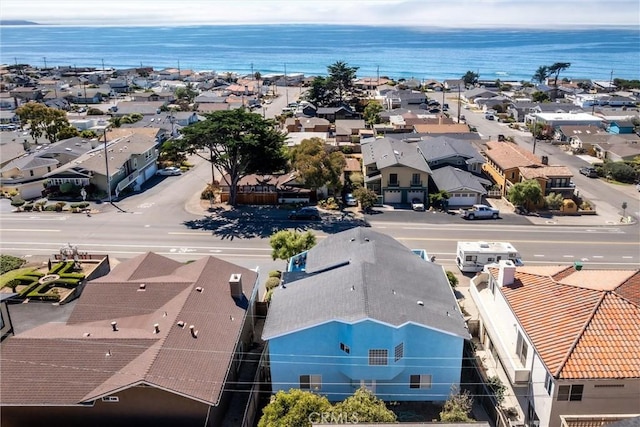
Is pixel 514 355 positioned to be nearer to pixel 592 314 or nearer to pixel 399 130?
pixel 592 314

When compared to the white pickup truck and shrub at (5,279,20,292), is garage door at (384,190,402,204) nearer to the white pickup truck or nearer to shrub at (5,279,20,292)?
the white pickup truck

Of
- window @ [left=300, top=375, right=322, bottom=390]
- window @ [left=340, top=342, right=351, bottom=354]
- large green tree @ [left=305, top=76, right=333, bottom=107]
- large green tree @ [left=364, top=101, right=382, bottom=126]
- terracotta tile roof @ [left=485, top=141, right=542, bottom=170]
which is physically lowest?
window @ [left=300, top=375, right=322, bottom=390]

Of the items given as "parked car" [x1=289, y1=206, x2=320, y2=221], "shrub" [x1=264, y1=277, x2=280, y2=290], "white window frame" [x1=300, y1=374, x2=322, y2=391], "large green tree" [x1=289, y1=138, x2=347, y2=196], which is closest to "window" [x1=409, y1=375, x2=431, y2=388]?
"white window frame" [x1=300, y1=374, x2=322, y2=391]

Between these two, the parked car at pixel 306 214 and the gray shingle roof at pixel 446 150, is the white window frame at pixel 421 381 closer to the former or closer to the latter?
the parked car at pixel 306 214

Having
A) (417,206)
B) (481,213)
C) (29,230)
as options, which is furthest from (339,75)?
(29,230)

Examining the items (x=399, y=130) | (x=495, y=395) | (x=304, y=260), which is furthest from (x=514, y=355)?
(x=399, y=130)

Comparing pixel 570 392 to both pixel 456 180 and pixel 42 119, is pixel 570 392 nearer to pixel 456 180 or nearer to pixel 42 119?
pixel 456 180

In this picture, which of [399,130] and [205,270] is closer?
[205,270]
